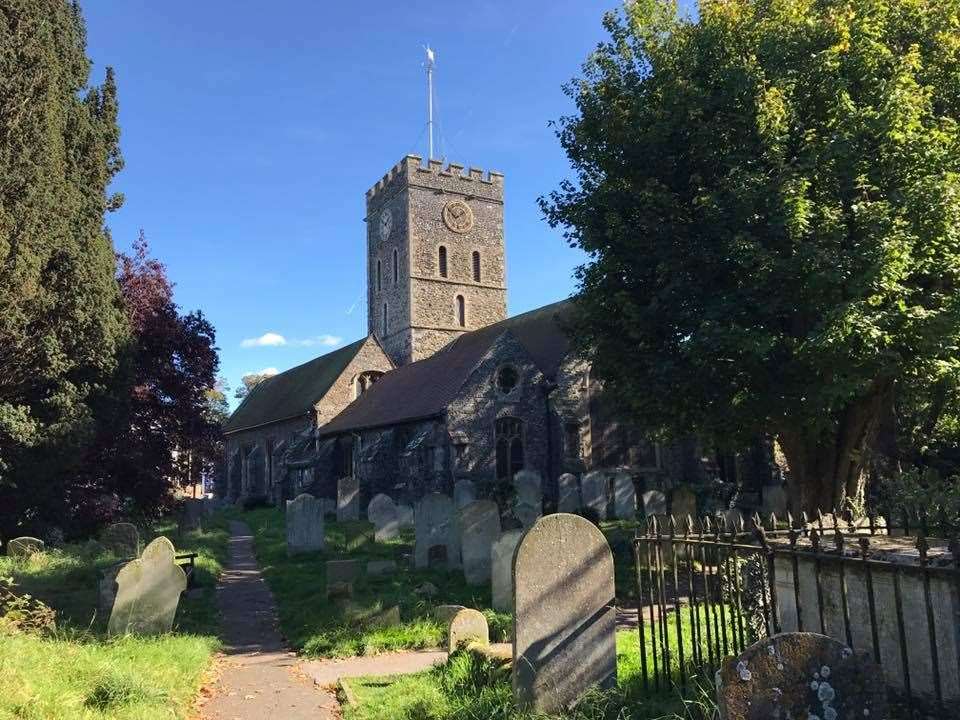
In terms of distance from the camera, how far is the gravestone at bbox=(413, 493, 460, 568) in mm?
12688

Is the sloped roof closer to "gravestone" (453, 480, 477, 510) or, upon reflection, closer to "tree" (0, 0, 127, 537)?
"gravestone" (453, 480, 477, 510)

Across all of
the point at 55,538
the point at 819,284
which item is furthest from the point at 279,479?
the point at 819,284

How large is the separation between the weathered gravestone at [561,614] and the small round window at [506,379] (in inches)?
782

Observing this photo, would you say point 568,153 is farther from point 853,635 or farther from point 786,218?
point 853,635

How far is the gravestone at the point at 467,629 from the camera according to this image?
301 inches

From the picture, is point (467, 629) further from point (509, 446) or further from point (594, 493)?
point (509, 446)

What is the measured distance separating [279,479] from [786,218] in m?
26.8

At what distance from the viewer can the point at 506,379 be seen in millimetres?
25797

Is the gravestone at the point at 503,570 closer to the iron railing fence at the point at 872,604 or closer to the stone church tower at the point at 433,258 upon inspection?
the iron railing fence at the point at 872,604

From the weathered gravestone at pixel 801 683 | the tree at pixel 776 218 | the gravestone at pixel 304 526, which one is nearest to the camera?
the weathered gravestone at pixel 801 683

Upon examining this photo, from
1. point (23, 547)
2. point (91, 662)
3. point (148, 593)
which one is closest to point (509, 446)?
point (23, 547)

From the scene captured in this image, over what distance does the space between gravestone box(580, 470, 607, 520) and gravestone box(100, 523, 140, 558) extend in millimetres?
10774

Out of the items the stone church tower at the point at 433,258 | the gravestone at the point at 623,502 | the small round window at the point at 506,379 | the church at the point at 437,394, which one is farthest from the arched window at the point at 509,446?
the stone church tower at the point at 433,258

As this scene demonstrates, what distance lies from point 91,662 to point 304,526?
9274mm
